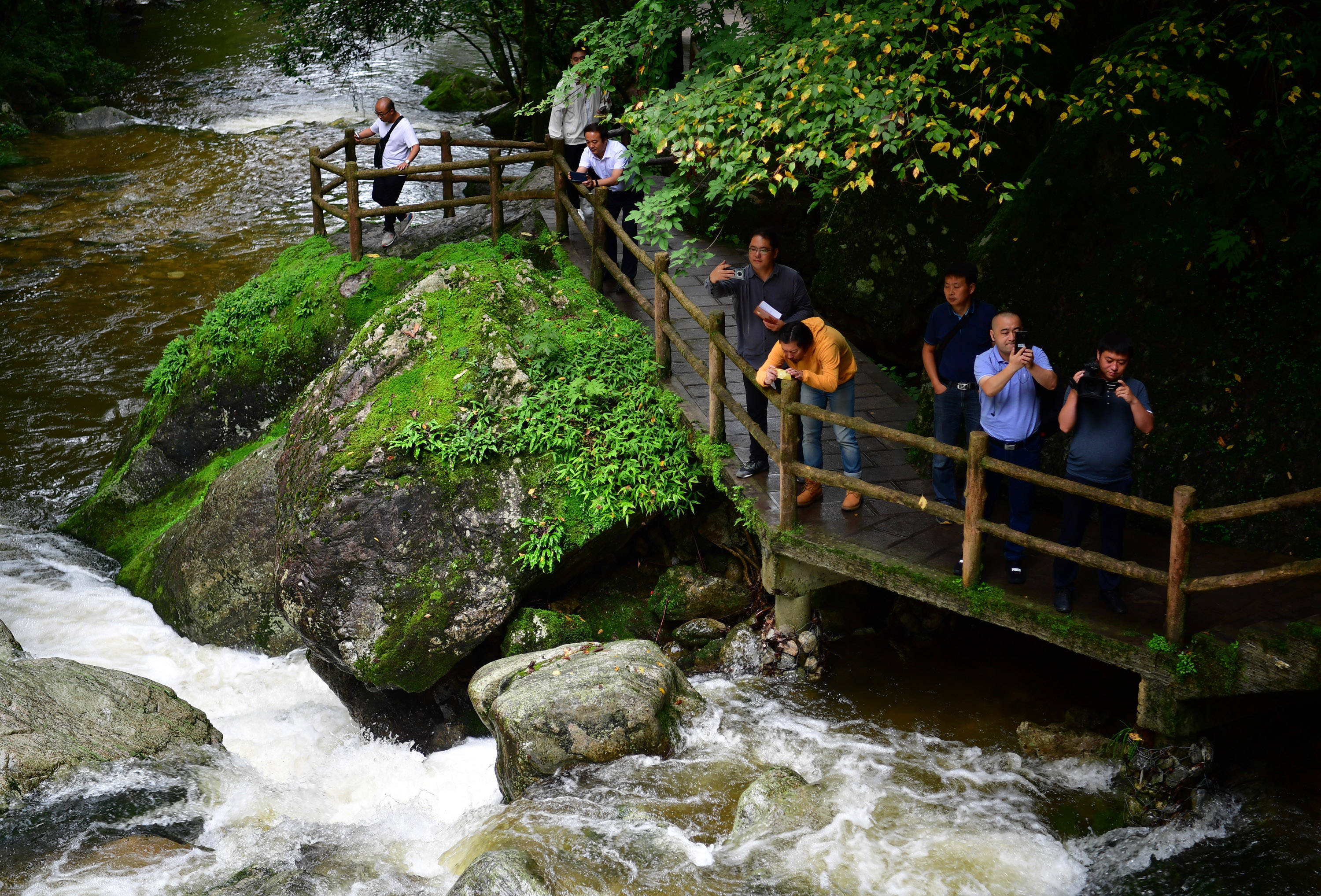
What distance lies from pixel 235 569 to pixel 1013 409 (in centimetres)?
711

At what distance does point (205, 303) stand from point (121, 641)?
26.3 ft

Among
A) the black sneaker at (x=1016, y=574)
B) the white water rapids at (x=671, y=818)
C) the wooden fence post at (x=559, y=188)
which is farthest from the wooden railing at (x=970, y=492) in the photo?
the wooden fence post at (x=559, y=188)

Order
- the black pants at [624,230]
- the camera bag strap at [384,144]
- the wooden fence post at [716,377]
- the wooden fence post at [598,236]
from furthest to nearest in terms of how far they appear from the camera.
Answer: the camera bag strap at [384,144] < the black pants at [624,230] < the wooden fence post at [598,236] < the wooden fence post at [716,377]

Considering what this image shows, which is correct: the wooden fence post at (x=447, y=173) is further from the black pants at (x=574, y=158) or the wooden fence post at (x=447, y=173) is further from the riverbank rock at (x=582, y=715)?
the riverbank rock at (x=582, y=715)

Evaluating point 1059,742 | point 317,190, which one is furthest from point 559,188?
point 1059,742

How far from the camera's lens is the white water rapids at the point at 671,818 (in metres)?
5.71

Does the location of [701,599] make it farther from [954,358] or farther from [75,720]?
[75,720]

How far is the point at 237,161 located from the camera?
22.8 meters

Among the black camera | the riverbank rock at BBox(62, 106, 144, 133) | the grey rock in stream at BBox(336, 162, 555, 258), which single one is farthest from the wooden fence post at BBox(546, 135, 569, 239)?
the riverbank rock at BBox(62, 106, 144, 133)

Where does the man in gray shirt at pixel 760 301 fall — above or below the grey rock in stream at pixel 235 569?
above

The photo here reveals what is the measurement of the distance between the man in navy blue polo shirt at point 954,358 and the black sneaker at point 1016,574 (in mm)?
616

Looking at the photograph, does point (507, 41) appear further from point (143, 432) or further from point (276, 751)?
point (276, 751)

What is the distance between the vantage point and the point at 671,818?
6234 millimetres

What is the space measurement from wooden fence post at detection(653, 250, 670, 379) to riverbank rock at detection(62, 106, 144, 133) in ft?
71.5
